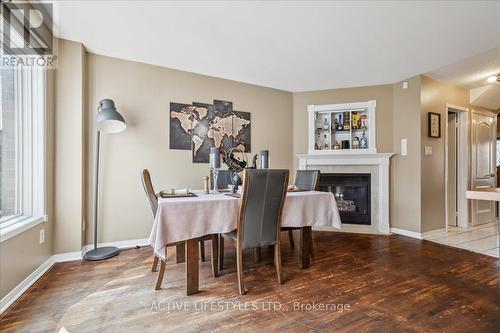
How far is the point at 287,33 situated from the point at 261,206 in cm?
179

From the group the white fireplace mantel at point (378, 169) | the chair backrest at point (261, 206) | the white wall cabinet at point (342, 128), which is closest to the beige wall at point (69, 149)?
the chair backrest at point (261, 206)

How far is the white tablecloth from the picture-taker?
1715mm

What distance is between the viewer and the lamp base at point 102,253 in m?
2.56

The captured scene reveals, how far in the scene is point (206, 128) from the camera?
11.6 feet

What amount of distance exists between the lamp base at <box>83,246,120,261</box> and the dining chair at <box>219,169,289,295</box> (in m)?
1.52

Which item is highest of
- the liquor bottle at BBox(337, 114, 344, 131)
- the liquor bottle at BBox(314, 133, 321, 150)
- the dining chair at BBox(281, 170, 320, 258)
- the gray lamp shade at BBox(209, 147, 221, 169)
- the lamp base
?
the liquor bottle at BBox(337, 114, 344, 131)

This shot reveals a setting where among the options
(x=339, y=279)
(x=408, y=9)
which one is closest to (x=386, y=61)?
(x=408, y=9)

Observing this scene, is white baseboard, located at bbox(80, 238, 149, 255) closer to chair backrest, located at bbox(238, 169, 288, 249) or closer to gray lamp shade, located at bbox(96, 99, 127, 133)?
gray lamp shade, located at bbox(96, 99, 127, 133)

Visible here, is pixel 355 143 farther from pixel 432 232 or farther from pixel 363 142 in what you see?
pixel 432 232

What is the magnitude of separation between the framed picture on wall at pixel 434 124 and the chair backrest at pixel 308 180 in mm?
2151

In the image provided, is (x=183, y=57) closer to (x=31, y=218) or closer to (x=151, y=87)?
(x=151, y=87)

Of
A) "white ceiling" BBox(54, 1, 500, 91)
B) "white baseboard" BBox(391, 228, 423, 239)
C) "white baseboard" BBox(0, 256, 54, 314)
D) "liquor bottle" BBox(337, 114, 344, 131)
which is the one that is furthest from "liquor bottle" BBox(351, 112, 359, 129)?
"white baseboard" BBox(0, 256, 54, 314)

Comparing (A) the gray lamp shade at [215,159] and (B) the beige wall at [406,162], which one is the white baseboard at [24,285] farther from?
(B) the beige wall at [406,162]

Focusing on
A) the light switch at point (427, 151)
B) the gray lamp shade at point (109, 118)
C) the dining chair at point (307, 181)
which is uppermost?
the gray lamp shade at point (109, 118)
